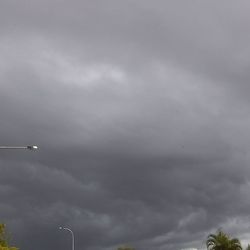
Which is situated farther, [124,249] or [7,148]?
[124,249]

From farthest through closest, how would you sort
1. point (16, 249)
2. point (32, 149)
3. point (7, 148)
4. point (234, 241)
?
1. point (234, 241)
2. point (16, 249)
3. point (7, 148)
4. point (32, 149)

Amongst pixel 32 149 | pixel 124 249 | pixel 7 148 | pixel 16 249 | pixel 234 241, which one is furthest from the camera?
pixel 124 249

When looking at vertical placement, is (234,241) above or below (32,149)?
above

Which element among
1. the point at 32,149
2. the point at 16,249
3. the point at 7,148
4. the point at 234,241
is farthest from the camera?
the point at 234,241

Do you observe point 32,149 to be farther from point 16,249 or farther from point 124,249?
point 124,249

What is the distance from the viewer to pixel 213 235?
322 ft

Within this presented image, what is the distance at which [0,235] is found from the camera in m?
65.8

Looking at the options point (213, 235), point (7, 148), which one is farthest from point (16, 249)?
point (213, 235)

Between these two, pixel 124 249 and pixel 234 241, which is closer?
pixel 234 241

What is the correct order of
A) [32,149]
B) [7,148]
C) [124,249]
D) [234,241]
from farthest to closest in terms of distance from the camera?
[124,249] < [234,241] < [7,148] < [32,149]

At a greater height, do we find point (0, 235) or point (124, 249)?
point (124, 249)

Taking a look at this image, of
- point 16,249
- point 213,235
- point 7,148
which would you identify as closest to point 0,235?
point 16,249

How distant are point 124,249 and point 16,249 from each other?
4879 cm

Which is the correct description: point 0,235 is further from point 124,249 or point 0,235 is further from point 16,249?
point 124,249
